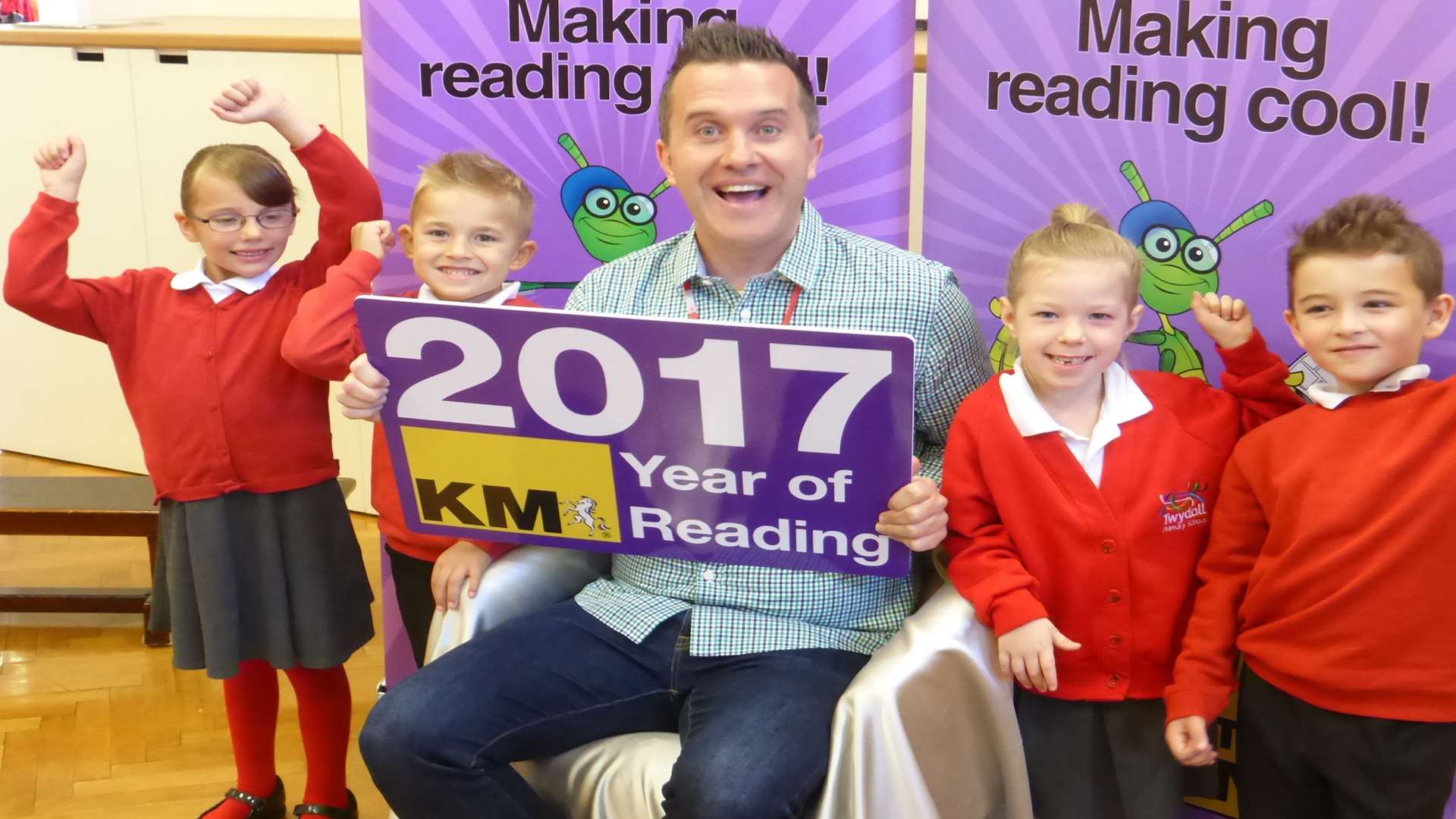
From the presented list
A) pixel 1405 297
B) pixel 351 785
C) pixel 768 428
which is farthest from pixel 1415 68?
pixel 351 785

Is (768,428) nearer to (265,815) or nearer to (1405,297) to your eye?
(1405,297)

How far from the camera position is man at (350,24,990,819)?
5.45 feet

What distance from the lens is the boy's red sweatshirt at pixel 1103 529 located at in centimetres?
163

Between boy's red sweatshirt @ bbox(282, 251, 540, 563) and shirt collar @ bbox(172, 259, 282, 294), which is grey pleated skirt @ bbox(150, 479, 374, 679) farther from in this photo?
shirt collar @ bbox(172, 259, 282, 294)

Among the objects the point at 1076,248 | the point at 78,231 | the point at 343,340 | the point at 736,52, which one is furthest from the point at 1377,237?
the point at 78,231

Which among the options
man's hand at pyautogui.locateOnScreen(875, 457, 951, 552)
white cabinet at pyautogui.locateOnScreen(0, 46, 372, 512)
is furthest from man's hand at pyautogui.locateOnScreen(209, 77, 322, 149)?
white cabinet at pyautogui.locateOnScreen(0, 46, 372, 512)

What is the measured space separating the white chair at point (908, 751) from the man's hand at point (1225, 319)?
0.49 metres

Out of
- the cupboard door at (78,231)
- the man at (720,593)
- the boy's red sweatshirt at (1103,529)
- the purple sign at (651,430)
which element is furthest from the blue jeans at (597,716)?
the cupboard door at (78,231)

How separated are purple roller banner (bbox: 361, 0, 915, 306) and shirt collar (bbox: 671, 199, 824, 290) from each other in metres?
0.32

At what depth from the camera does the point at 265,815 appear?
2.35m

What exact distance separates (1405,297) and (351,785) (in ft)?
6.46

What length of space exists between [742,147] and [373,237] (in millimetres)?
640

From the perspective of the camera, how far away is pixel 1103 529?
162 cm

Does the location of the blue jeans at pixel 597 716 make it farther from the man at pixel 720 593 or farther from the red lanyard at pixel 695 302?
the red lanyard at pixel 695 302
